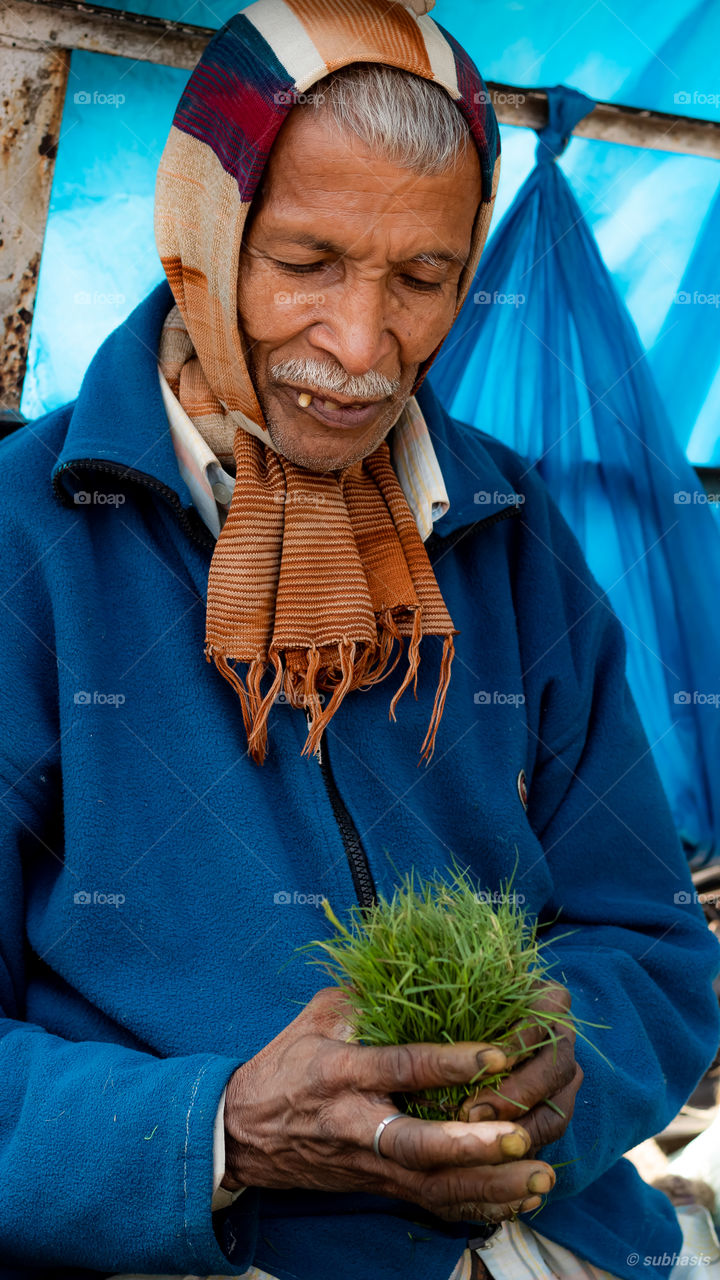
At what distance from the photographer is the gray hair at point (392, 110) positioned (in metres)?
1.74

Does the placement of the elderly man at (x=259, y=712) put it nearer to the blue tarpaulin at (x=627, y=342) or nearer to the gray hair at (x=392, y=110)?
the gray hair at (x=392, y=110)

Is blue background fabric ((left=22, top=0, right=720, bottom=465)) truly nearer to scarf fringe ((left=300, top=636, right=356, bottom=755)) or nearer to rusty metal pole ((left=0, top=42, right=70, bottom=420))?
rusty metal pole ((left=0, top=42, right=70, bottom=420))

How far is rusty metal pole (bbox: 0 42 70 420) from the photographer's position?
2.18 meters

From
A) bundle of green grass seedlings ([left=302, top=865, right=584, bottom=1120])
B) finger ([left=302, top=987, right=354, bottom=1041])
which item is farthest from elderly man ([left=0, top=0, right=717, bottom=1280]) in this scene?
bundle of green grass seedlings ([left=302, top=865, right=584, bottom=1120])

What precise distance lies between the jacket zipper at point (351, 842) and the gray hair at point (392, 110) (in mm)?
893

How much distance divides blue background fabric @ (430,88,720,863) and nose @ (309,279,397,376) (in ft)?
3.03

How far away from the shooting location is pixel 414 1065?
1369 millimetres

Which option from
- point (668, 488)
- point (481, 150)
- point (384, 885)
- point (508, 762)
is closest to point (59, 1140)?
point (384, 885)

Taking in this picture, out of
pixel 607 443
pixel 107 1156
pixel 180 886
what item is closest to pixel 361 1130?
pixel 107 1156

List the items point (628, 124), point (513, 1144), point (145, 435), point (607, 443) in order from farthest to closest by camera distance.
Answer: point (607, 443) < point (628, 124) < point (145, 435) < point (513, 1144)

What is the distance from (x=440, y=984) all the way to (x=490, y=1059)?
0.33ft

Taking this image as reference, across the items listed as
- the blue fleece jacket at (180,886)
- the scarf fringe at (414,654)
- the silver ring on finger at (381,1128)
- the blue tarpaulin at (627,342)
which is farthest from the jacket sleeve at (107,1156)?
the blue tarpaulin at (627,342)

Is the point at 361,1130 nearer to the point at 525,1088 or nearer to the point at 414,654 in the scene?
the point at 525,1088

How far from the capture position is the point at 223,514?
2.01m
